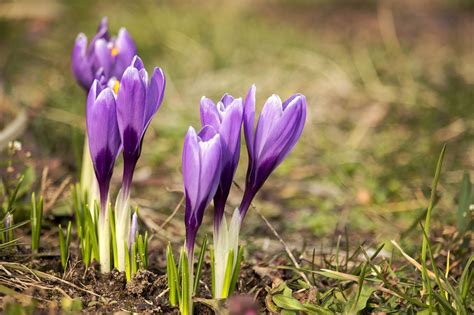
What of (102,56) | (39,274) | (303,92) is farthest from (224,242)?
(303,92)

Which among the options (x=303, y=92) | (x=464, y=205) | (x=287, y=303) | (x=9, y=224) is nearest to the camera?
(x=287, y=303)

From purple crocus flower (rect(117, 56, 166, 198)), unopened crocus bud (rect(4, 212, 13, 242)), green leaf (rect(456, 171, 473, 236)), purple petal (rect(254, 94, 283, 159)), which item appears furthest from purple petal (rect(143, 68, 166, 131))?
green leaf (rect(456, 171, 473, 236))

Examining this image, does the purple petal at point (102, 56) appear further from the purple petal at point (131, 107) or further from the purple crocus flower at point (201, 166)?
the purple crocus flower at point (201, 166)

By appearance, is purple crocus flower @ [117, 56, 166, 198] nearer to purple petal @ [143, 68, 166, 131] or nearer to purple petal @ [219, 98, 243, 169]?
purple petal @ [143, 68, 166, 131]

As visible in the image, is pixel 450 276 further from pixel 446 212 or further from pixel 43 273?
pixel 43 273

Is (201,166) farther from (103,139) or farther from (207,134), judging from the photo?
(103,139)

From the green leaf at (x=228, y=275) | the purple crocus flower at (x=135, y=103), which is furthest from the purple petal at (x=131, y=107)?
the green leaf at (x=228, y=275)
